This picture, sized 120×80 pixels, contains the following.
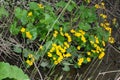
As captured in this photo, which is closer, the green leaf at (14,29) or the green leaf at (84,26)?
the green leaf at (14,29)

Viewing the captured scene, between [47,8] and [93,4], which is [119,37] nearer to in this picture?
[93,4]

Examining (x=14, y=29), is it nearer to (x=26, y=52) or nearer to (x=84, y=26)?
(x=26, y=52)

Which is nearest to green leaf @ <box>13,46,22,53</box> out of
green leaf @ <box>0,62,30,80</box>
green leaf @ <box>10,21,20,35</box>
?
green leaf @ <box>10,21,20,35</box>

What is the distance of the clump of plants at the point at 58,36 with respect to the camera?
302cm

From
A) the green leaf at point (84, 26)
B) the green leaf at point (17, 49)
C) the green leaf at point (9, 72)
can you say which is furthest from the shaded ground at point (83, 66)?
the green leaf at point (9, 72)

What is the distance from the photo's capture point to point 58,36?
3125 mm

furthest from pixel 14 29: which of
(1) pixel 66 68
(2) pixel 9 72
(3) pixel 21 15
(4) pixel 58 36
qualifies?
(2) pixel 9 72

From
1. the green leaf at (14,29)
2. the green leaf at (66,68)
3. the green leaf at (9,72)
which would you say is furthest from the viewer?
the green leaf at (66,68)

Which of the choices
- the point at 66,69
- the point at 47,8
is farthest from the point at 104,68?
the point at 47,8

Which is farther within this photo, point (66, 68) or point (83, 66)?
point (83, 66)

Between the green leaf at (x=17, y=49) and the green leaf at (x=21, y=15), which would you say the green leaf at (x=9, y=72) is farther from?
the green leaf at (x=21, y=15)

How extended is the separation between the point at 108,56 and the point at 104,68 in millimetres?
175

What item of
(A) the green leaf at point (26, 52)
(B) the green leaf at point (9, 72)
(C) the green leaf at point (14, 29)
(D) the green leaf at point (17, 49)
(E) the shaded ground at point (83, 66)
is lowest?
(E) the shaded ground at point (83, 66)

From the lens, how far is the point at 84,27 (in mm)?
3232
